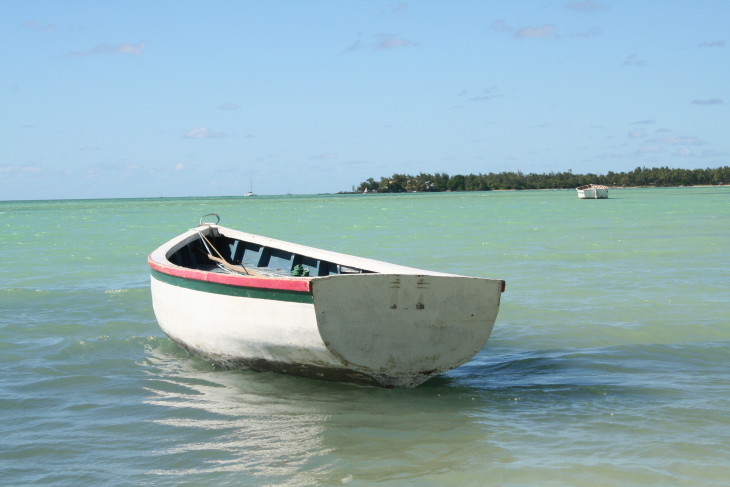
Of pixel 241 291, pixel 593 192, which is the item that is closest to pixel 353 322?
pixel 241 291

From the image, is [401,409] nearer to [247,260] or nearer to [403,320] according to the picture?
[403,320]

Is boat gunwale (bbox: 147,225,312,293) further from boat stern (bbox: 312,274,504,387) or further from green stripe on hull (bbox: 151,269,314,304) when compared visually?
boat stern (bbox: 312,274,504,387)

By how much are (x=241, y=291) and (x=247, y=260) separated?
4476mm

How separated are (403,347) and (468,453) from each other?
114 cm

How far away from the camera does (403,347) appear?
6027 millimetres

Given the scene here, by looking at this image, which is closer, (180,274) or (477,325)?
(477,325)

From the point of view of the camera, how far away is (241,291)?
21.5 feet

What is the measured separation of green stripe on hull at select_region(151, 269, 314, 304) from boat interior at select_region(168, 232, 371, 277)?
48.2 inches

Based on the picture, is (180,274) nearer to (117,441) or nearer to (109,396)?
(109,396)

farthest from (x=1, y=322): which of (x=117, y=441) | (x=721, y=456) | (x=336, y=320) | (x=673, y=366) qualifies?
(x=721, y=456)

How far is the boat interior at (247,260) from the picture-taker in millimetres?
9047

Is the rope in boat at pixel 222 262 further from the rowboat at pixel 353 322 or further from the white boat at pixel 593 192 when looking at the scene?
the white boat at pixel 593 192

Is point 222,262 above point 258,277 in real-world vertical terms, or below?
below

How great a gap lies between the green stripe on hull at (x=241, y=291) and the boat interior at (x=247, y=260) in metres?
1.22
